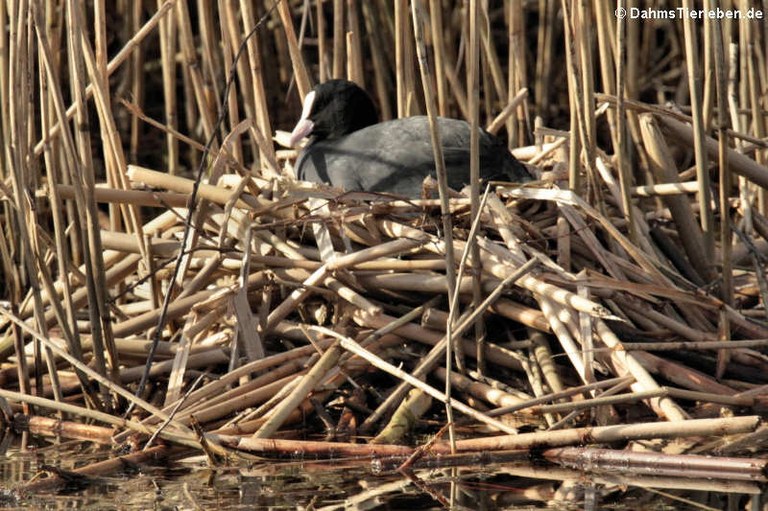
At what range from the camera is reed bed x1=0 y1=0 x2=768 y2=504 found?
2.59 m

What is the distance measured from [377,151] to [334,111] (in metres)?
0.42

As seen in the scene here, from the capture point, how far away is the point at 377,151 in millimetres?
3475

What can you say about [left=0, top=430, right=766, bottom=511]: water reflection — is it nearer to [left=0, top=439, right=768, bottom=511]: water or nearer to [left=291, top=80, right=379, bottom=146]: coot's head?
[left=0, top=439, right=768, bottom=511]: water

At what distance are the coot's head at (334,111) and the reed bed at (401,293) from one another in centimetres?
28

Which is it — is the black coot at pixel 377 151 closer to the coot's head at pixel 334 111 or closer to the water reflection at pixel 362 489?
the coot's head at pixel 334 111

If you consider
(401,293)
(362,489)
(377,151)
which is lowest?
(362,489)

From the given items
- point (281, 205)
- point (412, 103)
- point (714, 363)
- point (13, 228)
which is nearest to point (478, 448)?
point (714, 363)

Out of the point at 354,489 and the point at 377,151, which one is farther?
the point at 377,151

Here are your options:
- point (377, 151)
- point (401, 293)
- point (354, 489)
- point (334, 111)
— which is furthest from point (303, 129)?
point (354, 489)

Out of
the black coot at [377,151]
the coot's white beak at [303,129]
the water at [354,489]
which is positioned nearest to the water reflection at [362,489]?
the water at [354,489]

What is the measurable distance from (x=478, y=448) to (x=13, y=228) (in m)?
1.34

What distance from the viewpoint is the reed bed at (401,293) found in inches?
102

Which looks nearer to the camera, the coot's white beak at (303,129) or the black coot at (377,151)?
the black coot at (377,151)

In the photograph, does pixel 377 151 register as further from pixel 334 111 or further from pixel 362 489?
pixel 362 489
